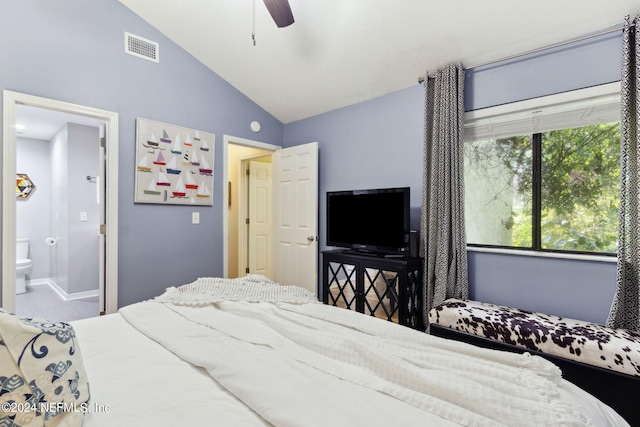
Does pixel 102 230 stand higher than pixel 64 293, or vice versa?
pixel 102 230

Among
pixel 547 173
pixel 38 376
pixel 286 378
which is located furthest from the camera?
pixel 547 173

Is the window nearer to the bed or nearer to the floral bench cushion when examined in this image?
the floral bench cushion

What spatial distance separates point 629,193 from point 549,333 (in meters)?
1.04

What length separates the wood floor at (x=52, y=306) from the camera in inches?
140

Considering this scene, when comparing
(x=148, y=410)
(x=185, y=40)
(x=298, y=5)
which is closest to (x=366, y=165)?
(x=298, y=5)

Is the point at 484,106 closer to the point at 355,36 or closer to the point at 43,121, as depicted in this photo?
the point at 355,36

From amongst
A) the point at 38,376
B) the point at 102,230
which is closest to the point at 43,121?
the point at 102,230

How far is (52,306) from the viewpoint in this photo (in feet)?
12.8

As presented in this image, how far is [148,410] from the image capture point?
846mm

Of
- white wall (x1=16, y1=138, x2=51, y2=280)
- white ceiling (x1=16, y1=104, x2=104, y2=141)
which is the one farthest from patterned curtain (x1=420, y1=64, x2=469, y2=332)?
white wall (x1=16, y1=138, x2=51, y2=280)

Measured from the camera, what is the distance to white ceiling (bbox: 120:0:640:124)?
7.10 ft

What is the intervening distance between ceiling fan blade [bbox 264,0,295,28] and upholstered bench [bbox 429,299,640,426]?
7.44 ft

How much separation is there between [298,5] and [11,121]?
2.35 metres

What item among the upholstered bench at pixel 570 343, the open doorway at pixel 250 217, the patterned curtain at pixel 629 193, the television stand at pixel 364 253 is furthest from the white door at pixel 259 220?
the patterned curtain at pixel 629 193
